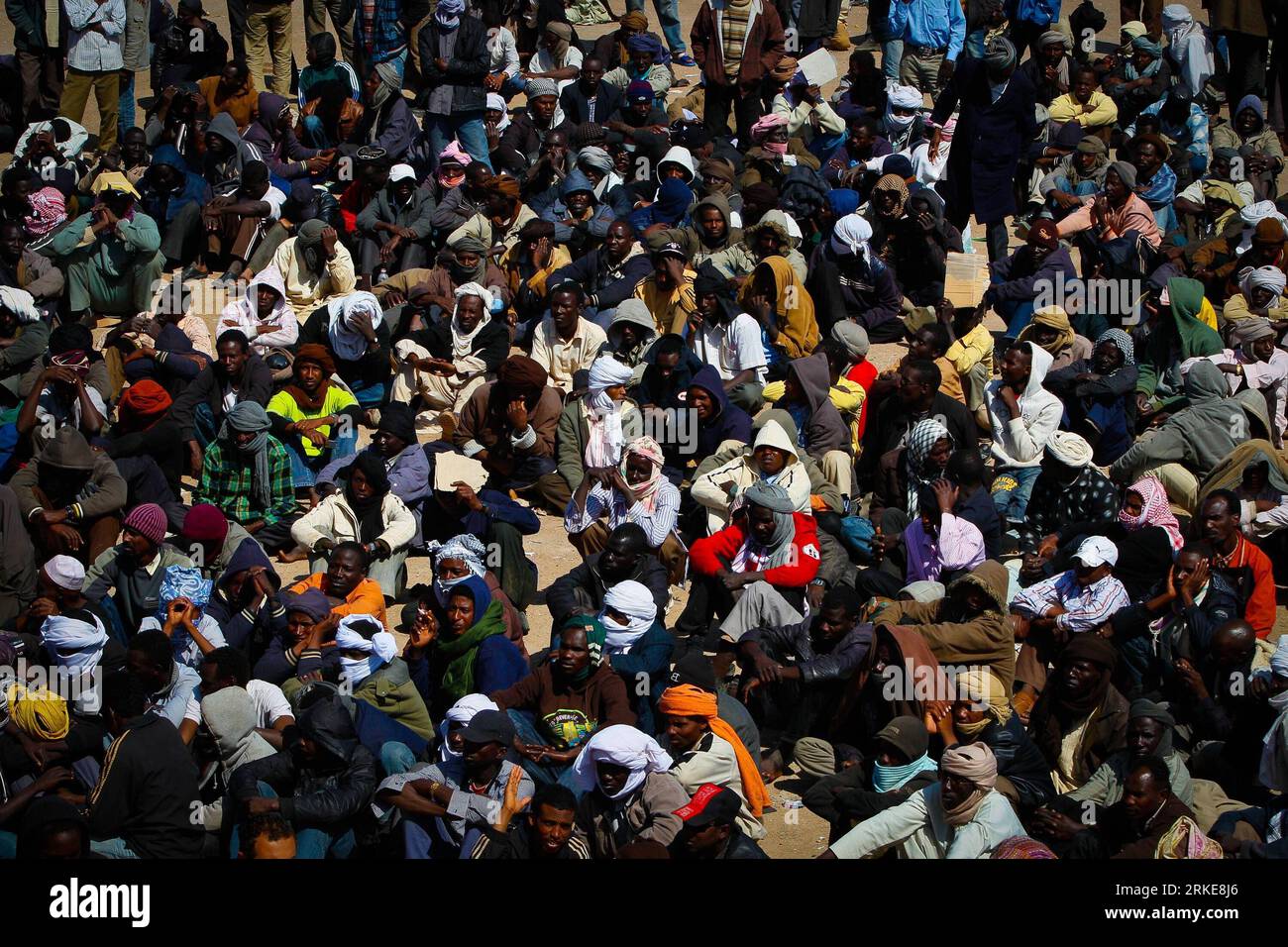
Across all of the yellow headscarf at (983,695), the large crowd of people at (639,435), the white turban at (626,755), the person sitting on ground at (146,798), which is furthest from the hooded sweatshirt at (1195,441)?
the person sitting on ground at (146,798)

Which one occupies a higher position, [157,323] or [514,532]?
[157,323]

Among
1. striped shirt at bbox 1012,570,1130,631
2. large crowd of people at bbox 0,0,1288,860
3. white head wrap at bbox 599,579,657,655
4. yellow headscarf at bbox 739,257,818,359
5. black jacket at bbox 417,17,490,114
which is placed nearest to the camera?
large crowd of people at bbox 0,0,1288,860

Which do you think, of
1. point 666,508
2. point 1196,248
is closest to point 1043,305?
point 1196,248

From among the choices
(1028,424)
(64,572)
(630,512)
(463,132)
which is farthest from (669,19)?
(64,572)

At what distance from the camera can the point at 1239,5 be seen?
16.6 metres

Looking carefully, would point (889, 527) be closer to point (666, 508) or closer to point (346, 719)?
point (666, 508)

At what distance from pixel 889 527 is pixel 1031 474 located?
985 mm

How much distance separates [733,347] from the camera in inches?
469

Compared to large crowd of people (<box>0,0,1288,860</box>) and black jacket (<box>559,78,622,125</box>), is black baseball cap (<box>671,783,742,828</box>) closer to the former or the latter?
large crowd of people (<box>0,0,1288,860</box>)

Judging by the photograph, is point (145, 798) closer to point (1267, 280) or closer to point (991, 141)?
point (1267, 280)

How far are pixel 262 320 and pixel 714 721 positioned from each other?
551 centimetres

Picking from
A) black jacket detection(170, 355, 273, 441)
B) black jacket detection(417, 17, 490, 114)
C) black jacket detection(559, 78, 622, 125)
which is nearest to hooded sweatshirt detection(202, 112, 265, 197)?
black jacket detection(417, 17, 490, 114)

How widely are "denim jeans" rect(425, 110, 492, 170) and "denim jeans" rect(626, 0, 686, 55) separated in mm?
3793

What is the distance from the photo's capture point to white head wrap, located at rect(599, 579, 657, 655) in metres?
8.91
